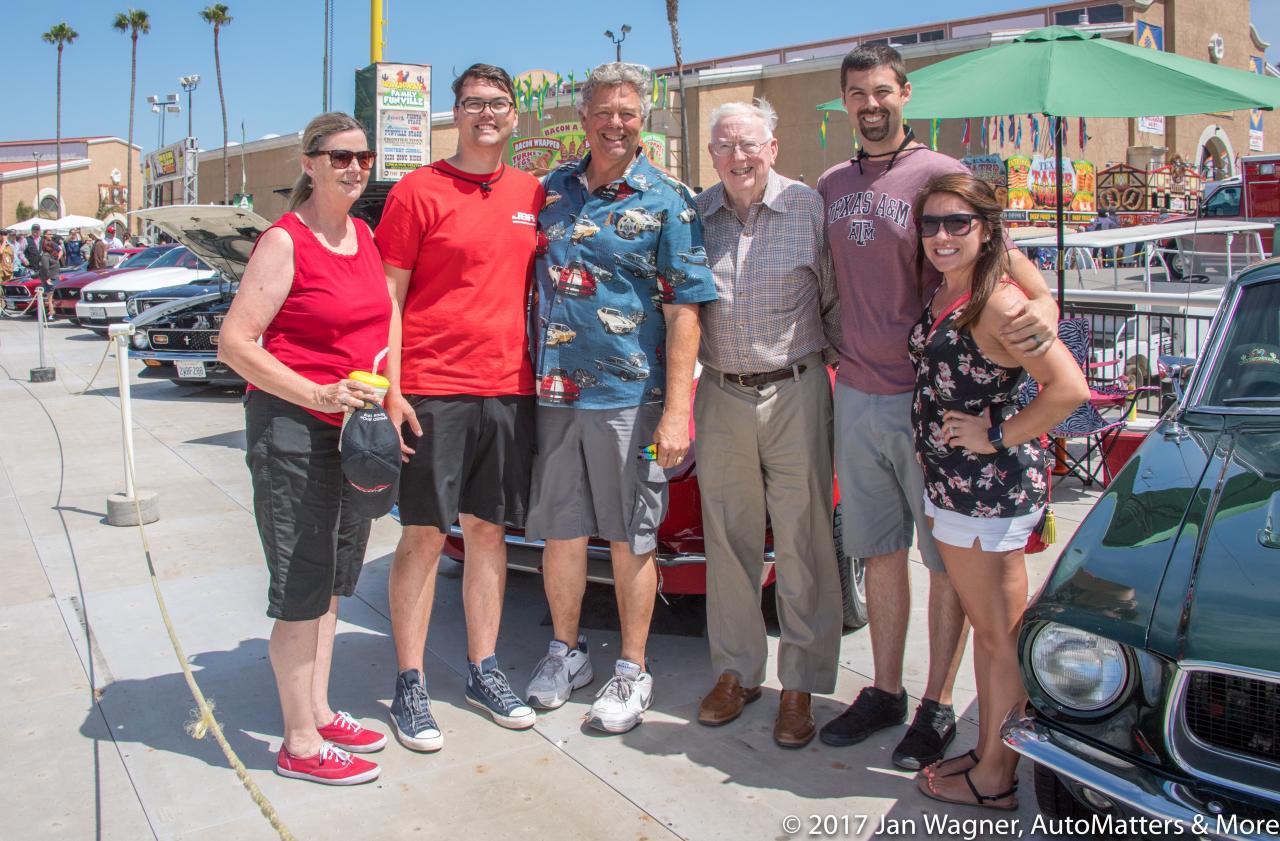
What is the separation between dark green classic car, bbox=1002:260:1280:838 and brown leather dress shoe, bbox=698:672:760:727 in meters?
1.24

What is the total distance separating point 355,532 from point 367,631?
1.40 m

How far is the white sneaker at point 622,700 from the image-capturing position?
3.60 meters

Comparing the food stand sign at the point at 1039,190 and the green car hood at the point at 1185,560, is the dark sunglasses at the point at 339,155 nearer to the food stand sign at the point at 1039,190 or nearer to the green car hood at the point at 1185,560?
the green car hood at the point at 1185,560

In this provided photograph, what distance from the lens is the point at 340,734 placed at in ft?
11.3

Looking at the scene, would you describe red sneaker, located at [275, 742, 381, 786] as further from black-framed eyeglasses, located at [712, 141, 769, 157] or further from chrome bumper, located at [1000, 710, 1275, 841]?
black-framed eyeglasses, located at [712, 141, 769, 157]

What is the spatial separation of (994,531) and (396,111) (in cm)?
1254

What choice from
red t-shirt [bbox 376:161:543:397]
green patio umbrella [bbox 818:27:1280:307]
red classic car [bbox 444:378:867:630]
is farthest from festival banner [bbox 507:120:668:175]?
red t-shirt [bbox 376:161:543:397]

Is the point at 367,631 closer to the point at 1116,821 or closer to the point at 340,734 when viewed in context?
the point at 340,734

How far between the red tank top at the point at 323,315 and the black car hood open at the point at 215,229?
543 centimetres

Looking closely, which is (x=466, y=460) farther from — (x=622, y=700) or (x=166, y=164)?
(x=166, y=164)

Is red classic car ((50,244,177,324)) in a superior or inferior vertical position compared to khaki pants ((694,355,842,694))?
superior

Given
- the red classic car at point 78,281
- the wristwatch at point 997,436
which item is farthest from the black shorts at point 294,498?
the red classic car at point 78,281

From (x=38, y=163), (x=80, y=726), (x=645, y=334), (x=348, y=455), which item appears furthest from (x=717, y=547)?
(x=38, y=163)

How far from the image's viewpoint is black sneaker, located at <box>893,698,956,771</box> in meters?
3.32
